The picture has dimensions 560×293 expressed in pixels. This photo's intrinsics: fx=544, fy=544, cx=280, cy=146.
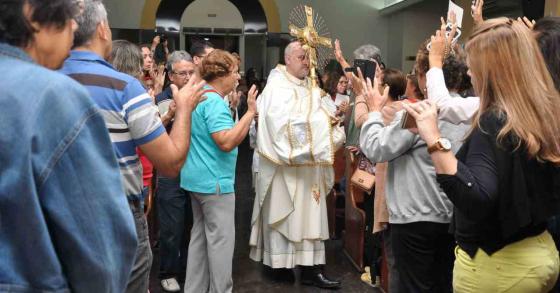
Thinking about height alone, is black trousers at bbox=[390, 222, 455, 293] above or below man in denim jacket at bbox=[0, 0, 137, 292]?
below

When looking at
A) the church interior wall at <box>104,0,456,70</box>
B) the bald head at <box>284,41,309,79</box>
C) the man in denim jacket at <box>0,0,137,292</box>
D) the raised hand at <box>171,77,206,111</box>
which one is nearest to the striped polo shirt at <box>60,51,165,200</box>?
the raised hand at <box>171,77,206,111</box>

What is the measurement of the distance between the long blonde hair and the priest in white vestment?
6.10ft

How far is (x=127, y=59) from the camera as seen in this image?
8.95 feet

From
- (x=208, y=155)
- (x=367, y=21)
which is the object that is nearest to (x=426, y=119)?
(x=208, y=155)

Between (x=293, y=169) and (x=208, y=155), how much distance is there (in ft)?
2.53

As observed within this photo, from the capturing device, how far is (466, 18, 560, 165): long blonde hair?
1.52 meters

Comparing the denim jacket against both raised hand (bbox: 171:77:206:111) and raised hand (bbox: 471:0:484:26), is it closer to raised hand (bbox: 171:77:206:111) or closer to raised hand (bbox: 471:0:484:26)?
raised hand (bbox: 171:77:206:111)

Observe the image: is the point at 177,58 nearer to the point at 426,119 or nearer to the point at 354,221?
the point at 354,221

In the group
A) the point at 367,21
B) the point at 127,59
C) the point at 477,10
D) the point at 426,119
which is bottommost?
the point at 426,119

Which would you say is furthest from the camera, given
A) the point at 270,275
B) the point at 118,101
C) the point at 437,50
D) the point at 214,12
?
the point at 214,12

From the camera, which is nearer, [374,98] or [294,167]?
[374,98]

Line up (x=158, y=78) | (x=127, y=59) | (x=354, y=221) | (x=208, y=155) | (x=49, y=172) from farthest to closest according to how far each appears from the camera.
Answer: (x=158, y=78) < (x=354, y=221) < (x=208, y=155) < (x=127, y=59) < (x=49, y=172)

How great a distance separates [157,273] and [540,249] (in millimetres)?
2780

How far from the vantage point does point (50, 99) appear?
86 centimetres
